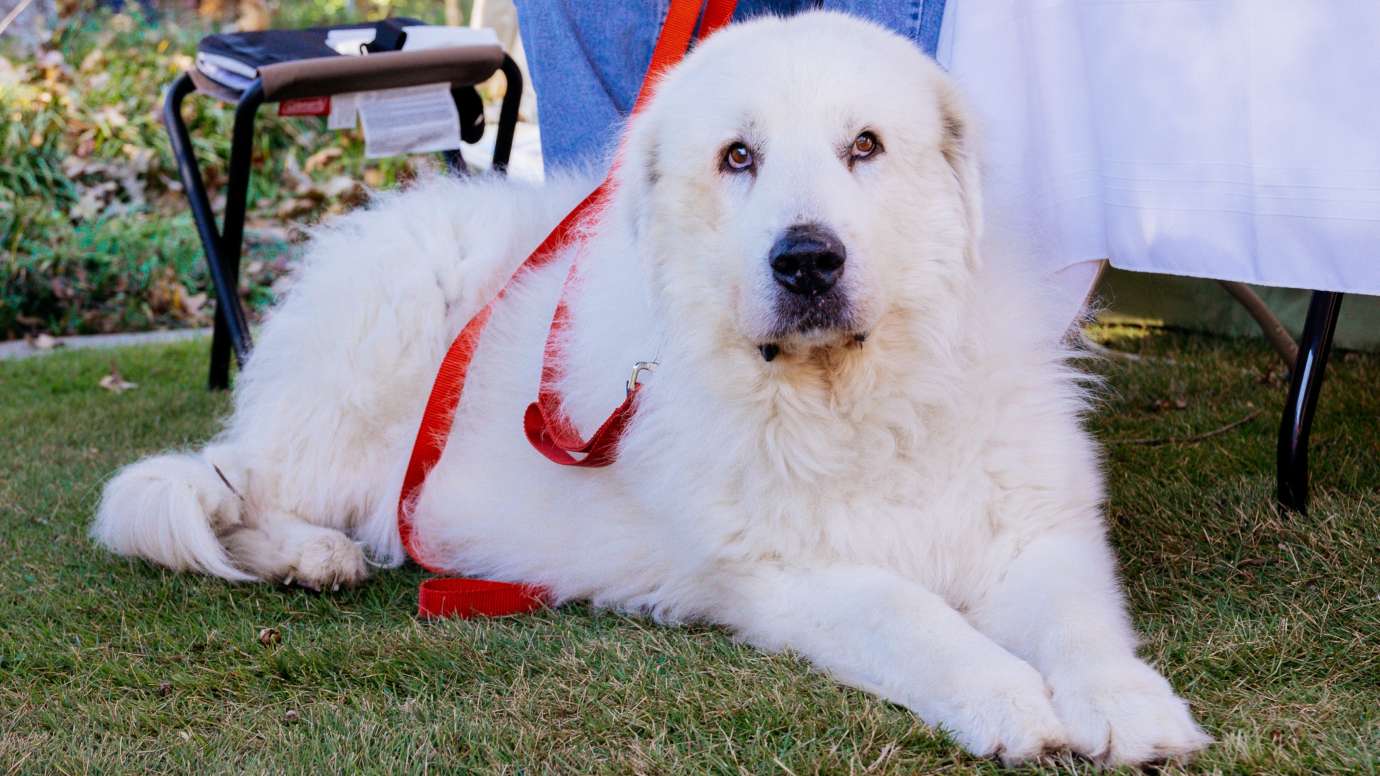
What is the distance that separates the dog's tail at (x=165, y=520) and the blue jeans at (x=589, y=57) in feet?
4.30

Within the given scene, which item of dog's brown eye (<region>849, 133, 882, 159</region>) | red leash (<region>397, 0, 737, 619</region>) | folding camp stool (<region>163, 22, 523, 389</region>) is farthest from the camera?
folding camp stool (<region>163, 22, 523, 389</region>)

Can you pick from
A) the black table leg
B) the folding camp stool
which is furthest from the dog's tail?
the black table leg

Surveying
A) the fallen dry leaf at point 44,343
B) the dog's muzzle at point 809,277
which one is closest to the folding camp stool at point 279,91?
the dog's muzzle at point 809,277

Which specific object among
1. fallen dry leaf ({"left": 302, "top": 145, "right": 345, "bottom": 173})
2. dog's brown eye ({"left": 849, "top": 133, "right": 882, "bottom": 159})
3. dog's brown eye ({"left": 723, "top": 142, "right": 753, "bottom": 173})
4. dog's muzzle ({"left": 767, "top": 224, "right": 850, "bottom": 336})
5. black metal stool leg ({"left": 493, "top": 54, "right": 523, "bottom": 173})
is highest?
dog's brown eye ({"left": 849, "top": 133, "right": 882, "bottom": 159})

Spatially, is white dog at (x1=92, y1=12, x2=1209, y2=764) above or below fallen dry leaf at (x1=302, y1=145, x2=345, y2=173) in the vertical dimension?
above

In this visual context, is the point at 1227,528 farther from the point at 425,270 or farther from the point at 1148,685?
the point at 425,270

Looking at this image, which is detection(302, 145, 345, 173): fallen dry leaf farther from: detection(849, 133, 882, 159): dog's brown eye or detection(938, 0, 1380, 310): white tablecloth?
detection(849, 133, 882, 159): dog's brown eye

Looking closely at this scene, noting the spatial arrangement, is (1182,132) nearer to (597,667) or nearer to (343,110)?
(597,667)

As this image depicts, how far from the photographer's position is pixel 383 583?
270 cm

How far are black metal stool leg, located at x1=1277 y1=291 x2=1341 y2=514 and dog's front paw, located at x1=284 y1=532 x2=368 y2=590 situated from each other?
1.96m

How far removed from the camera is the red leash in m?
2.39

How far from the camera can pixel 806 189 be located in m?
1.95

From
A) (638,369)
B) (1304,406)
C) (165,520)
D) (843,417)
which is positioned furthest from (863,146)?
(165,520)

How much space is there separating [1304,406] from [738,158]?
129 cm
